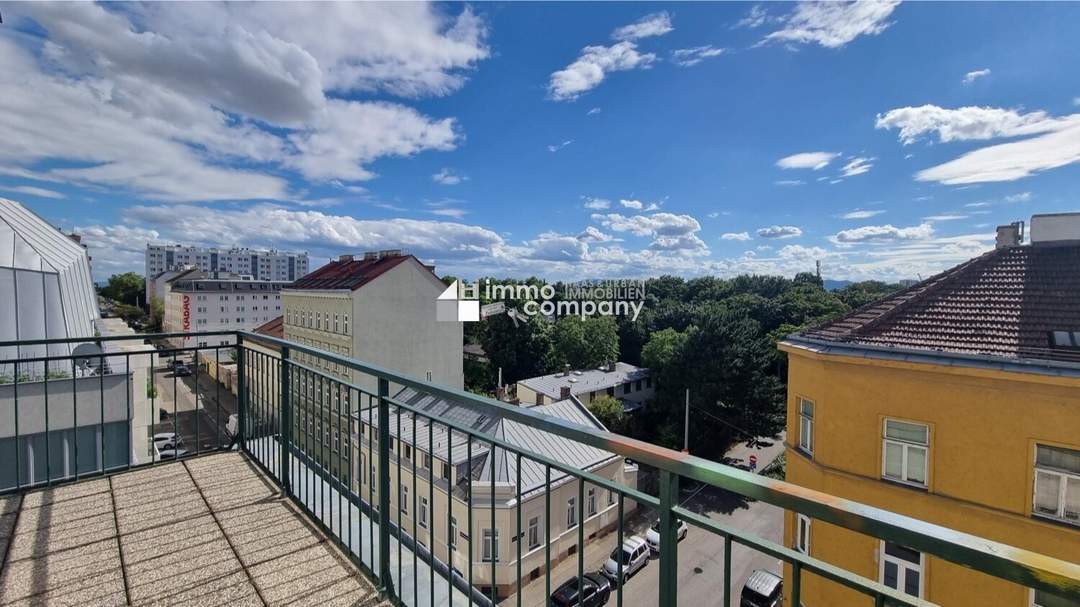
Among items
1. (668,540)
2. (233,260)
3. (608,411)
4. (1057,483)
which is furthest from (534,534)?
(233,260)

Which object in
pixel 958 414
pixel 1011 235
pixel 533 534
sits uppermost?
pixel 1011 235

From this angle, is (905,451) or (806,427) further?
(806,427)

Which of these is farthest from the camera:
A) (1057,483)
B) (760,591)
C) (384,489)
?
(760,591)

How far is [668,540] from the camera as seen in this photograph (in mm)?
1278

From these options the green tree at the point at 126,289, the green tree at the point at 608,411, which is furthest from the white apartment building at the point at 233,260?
the green tree at the point at 608,411

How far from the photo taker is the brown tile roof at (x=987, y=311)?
712cm

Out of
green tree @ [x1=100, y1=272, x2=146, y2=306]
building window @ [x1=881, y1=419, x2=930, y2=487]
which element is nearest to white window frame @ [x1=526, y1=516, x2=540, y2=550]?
building window @ [x1=881, y1=419, x2=930, y2=487]

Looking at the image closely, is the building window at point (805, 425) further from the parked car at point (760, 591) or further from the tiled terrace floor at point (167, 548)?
the tiled terrace floor at point (167, 548)

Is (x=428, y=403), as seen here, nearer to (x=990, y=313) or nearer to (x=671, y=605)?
(x=671, y=605)

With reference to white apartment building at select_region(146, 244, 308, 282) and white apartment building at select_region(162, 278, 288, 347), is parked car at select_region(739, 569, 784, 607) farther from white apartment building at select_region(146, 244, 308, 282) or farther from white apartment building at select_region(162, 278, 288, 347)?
white apartment building at select_region(146, 244, 308, 282)

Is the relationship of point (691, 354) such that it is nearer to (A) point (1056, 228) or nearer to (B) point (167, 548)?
(A) point (1056, 228)

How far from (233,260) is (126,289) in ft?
112

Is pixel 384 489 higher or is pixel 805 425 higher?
pixel 384 489

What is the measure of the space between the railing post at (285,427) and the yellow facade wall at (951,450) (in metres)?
6.20
